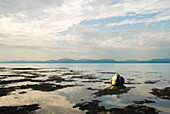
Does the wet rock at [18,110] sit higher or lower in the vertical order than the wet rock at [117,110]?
lower

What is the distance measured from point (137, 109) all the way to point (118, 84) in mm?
12961

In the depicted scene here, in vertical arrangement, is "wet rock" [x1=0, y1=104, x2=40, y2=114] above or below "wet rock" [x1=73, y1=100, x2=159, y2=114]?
below

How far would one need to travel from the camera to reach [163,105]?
58.3 feet

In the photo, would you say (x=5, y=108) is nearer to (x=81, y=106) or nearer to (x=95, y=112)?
(x=81, y=106)

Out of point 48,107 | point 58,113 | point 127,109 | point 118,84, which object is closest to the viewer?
point 58,113

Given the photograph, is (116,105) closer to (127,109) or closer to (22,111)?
(127,109)

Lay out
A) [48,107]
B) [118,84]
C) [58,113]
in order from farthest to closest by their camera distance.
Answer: [118,84] < [48,107] < [58,113]

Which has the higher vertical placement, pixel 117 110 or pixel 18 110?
pixel 117 110

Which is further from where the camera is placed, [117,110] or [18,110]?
[18,110]

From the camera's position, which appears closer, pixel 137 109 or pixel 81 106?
pixel 137 109

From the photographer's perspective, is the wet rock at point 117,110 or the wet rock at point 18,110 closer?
the wet rock at point 117,110

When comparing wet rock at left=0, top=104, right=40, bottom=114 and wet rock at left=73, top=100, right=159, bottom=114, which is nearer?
wet rock at left=73, top=100, right=159, bottom=114

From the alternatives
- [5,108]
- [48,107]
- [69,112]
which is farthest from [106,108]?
[5,108]

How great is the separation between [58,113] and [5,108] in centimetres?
682
